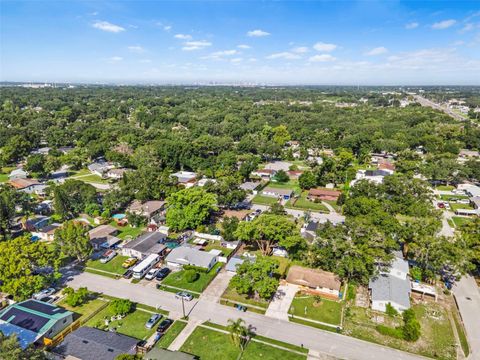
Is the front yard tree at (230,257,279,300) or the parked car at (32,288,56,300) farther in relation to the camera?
the parked car at (32,288,56,300)

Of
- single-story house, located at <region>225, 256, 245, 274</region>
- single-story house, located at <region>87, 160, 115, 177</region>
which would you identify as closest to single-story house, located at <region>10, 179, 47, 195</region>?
single-story house, located at <region>87, 160, 115, 177</region>

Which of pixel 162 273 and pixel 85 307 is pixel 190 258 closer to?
pixel 162 273

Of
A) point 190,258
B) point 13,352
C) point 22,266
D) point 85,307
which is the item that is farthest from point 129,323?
point 22,266

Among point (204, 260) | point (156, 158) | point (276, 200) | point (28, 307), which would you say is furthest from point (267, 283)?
point (156, 158)

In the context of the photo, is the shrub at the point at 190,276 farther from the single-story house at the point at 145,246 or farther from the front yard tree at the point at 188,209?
the front yard tree at the point at 188,209

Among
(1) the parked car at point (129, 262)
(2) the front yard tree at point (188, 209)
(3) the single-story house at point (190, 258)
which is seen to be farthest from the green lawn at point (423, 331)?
(1) the parked car at point (129, 262)

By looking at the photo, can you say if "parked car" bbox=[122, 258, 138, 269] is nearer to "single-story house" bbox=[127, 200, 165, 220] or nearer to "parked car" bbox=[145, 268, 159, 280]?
"parked car" bbox=[145, 268, 159, 280]

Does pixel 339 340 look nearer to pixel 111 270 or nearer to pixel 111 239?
pixel 111 270
